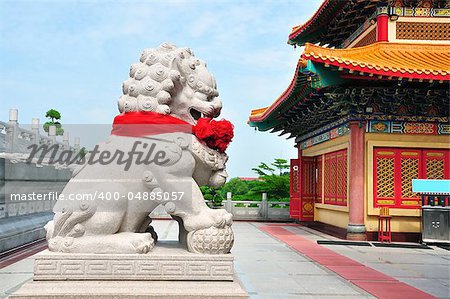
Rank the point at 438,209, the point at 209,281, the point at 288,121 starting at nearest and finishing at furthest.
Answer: the point at 209,281 → the point at 438,209 → the point at 288,121

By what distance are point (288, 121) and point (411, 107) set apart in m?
4.86

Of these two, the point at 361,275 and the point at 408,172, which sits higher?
the point at 408,172

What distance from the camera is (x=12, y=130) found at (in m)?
9.45

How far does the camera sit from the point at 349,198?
10227mm

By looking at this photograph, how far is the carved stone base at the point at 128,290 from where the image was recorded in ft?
9.07

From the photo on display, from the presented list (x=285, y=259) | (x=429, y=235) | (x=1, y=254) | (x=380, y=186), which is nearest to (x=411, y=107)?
(x=380, y=186)

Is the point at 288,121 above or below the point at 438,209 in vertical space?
above

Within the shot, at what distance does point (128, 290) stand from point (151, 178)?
69 cm

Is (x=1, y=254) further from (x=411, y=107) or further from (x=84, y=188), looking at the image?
(x=411, y=107)

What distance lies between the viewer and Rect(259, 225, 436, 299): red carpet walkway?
5.16 m

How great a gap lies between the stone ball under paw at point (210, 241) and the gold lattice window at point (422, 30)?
29.6 ft

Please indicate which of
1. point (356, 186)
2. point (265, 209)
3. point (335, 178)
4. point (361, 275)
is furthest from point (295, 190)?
point (361, 275)

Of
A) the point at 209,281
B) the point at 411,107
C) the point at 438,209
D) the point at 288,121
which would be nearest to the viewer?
the point at 209,281

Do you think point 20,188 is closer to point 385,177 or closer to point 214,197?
point 385,177
